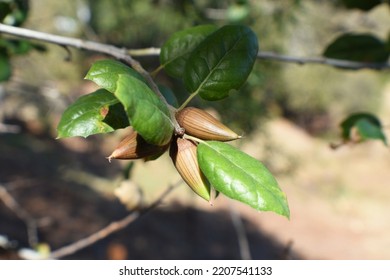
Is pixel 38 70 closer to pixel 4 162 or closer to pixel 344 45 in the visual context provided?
pixel 4 162

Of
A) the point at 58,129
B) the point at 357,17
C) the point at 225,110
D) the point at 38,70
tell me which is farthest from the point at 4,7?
the point at 357,17

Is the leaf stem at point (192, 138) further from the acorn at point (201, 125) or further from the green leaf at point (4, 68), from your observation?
the green leaf at point (4, 68)

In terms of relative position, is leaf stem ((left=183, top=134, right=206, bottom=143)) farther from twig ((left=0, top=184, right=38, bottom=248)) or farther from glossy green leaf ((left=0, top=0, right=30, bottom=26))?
twig ((left=0, top=184, right=38, bottom=248))

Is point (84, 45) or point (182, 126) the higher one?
point (84, 45)

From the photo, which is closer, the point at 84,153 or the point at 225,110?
the point at 225,110

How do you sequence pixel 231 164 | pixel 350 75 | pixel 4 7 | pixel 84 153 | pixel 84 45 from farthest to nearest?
pixel 350 75, pixel 84 153, pixel 4 7, pixel 84 45, pixel 231 164

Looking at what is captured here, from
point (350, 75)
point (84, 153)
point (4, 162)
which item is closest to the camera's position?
point (4, 162)

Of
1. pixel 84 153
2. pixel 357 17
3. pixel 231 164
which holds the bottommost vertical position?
pixel 231 164
